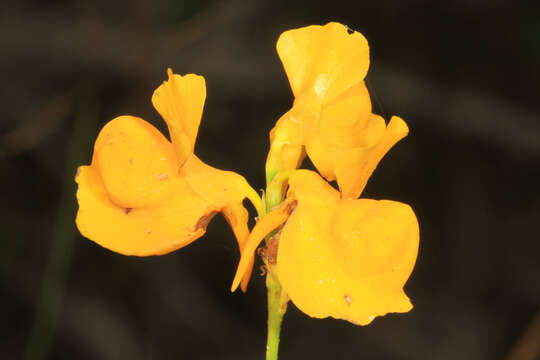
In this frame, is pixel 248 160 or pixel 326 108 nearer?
pixel 326 108

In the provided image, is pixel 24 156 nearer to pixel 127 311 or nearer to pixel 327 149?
pixel 127 311

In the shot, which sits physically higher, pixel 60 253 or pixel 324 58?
pixel 324 58

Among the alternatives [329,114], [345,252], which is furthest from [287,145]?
[345,252]

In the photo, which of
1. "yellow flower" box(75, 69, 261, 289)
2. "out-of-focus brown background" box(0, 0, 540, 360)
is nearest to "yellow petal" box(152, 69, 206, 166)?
"yellow flower" box(75, 69, 261, 289)

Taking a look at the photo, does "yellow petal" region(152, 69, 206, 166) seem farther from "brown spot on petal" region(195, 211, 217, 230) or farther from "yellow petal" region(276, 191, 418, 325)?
"yellow petal" region(276, 191, 418, 325)

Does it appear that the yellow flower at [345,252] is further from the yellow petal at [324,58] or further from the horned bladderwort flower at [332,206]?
the yellow petal at [324,58]

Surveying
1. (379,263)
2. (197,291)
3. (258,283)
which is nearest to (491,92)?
(258,283)

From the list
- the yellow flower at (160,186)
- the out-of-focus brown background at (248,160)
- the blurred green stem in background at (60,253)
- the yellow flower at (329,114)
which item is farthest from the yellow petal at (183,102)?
the out-of-focus brown background at (248,160)

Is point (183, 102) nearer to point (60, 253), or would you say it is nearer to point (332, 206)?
point (332, 206)
